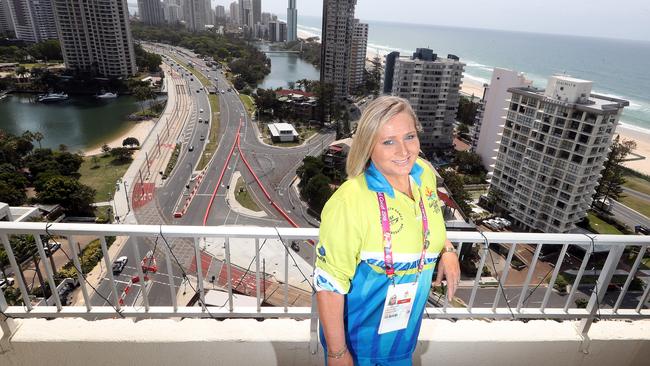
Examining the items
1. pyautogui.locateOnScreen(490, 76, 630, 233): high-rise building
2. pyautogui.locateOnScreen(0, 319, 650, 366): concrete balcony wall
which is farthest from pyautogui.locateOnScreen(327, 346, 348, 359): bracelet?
pyautogui.locateOnScreen(490, 76, 630, 233): high-rise building

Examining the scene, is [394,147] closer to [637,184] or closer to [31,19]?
[637,184]

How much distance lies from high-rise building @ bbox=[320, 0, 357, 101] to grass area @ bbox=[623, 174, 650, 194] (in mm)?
21658

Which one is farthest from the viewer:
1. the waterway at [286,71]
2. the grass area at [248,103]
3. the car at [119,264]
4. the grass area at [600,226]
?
the waterway at [286,71]

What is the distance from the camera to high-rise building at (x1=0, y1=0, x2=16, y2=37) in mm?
53525

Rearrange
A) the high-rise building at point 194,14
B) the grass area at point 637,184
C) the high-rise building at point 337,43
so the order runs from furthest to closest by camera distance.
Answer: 1. the high-rise building at point 194,14
2. the high-rise building at point 337,43
3. the grass area at point 637,184

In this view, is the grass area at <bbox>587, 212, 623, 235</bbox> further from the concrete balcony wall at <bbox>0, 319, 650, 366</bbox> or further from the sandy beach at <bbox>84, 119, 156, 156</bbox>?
the sandy beach at <bbox>84, 119, 156, 156</bbox>

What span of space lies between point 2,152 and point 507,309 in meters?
26.1

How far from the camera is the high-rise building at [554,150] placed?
45.5ft

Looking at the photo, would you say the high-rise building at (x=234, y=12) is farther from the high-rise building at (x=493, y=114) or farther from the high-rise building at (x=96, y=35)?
the high-rise building at (x=493, y=114)

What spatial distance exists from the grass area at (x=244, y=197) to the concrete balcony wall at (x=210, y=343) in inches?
649

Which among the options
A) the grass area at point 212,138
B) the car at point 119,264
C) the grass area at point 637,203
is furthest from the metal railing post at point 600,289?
the grass area at point 637,203

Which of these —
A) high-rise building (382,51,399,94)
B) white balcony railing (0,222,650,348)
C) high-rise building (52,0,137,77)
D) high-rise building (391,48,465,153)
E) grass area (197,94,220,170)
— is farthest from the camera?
high-rise building (52,0,137,77)

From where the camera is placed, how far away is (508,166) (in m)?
17.1

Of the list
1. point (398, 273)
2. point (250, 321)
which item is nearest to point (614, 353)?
point (398, 273)
